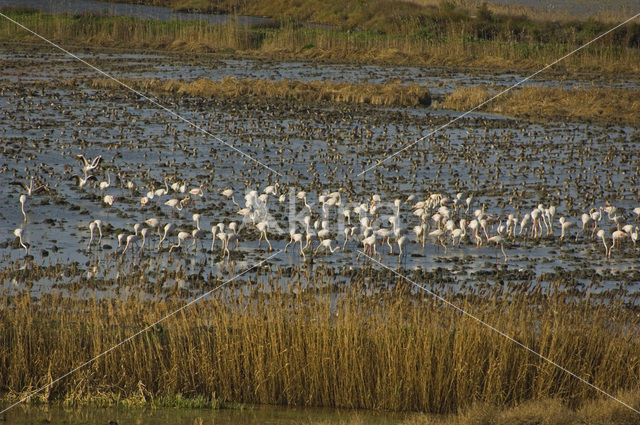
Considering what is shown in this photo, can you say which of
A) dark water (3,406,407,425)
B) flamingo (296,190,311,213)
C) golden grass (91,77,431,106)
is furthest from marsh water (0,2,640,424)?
golden grass (91,77,431,106)

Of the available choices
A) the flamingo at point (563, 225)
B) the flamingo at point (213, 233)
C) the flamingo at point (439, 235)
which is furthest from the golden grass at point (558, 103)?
the flamingo at point (213, 233)

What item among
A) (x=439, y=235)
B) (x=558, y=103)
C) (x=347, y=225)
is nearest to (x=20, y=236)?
(x=347, y=225)

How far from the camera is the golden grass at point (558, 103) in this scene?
28859mm

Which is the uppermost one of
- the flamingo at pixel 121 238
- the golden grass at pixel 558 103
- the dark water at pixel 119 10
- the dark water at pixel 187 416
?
the dark water at pixel 119 10

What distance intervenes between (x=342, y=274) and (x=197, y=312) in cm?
321

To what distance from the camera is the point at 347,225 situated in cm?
1589

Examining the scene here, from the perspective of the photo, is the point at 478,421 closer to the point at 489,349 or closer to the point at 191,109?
the point at 489,349

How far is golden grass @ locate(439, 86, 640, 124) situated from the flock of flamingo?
1171 cm

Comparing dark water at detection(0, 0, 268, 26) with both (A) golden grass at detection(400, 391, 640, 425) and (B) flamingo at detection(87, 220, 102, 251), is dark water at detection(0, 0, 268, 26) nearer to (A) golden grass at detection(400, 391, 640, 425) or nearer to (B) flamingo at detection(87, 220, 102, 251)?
(B) flamingo at detection(87, 220, 102, 251)

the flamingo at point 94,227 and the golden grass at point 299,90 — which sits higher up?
the golden grass at point 299,90

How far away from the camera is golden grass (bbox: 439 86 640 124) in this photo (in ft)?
94.7

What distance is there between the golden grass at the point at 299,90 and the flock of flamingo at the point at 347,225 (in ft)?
42.0

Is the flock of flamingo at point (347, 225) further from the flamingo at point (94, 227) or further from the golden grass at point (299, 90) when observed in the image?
the golden grass at point (299, 90)

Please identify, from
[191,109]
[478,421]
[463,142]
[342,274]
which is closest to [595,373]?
[478,421]
